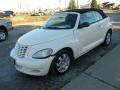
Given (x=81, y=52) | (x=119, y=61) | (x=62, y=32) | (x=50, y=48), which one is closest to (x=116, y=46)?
(x=119, y=61)

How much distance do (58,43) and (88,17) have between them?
1.91 metres

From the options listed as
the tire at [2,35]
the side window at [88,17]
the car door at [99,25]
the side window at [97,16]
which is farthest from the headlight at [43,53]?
the tire at [2,35]

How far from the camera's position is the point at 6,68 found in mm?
6246

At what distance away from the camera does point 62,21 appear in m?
6.34

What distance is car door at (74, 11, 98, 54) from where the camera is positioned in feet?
19.4

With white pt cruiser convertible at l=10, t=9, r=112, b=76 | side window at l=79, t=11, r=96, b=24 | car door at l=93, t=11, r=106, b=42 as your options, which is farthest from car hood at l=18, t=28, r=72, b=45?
car door at l=93, t=11, r=106, b=42

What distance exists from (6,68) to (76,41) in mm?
2240

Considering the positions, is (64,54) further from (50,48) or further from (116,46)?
(116,46)

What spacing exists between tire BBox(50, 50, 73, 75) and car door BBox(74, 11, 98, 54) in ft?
1.79

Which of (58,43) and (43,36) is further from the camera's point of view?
(43,36)

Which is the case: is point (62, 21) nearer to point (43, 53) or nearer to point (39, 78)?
point (43, 53)

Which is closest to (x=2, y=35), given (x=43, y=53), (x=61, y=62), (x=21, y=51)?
(x=21, y=51)

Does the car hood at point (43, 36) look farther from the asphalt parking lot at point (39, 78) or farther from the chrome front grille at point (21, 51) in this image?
the asphalt parking lot at point (39, 78)

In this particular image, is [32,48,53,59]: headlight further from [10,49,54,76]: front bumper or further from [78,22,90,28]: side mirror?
[78,22,90,28]: side mirror
